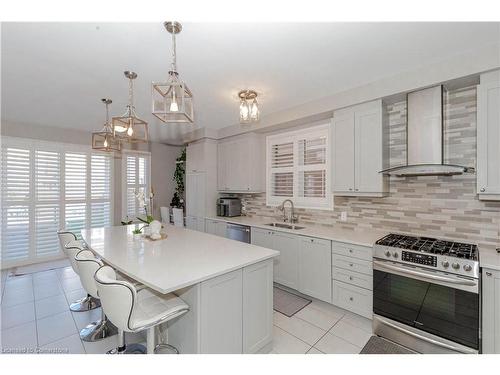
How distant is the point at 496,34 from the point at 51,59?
3.69 metres

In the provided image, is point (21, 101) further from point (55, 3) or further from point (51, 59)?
point (55, 3)

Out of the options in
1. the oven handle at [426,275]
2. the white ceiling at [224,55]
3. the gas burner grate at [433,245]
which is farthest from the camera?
the gas burner grate at [433,245]

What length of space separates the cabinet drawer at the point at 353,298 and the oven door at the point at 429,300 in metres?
0.14

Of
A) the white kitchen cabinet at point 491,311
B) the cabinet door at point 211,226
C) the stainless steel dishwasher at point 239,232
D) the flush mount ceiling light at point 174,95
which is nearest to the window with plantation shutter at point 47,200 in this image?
the cabinet door at point 211,226

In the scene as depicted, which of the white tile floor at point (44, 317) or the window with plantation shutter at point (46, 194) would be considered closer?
the white tile floor at point (44, 317)

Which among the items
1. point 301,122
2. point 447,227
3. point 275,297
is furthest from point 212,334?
point 301,122

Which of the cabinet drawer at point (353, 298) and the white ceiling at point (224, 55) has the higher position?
the white ceiling at point (224, 55)

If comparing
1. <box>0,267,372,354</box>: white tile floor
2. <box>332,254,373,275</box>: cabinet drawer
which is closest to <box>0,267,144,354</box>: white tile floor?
<box>0,267,372,354</box>: white tile floor

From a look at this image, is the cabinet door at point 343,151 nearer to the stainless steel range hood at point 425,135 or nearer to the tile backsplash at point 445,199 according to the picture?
the tile backsplash at point 445,199

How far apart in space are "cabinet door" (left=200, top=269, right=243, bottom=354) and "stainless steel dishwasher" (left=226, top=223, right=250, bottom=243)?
1879mm

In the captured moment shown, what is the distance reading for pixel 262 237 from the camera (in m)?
3.46

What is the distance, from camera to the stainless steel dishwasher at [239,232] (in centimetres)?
368

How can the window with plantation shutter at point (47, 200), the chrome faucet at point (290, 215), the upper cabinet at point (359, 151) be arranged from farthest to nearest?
1. the window with plantation shutter at point (47, 200)
2. the chrome faucet at point (290, 215)
3. the upper cabinet at point (359, 151)

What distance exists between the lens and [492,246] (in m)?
2.16
